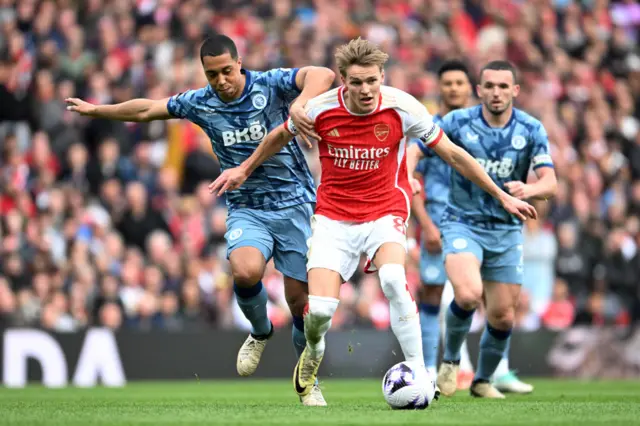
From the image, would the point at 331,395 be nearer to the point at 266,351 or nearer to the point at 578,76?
the point at 266,351

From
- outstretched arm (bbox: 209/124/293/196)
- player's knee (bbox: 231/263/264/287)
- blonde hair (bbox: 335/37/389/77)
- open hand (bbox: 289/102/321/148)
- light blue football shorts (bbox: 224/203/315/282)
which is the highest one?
blonde hair (bbox: 335/37/389/77)

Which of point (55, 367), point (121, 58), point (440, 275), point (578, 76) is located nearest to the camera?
point (440, 275)

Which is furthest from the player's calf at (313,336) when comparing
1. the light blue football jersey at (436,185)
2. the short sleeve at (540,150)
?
the light blue football jersey at (436,185)

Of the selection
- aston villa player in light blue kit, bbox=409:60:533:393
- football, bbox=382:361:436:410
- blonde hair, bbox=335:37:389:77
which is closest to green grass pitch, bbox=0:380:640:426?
football, bbox=382:361:436:410

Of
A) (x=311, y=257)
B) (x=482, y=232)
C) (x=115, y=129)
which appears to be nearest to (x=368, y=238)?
(x=311, y=257)

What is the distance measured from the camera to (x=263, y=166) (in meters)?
10.1

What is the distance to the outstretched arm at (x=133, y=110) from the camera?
396 inches

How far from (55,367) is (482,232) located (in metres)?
6.96

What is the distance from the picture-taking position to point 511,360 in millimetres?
16922

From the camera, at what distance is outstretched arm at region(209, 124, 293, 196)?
30.7ft

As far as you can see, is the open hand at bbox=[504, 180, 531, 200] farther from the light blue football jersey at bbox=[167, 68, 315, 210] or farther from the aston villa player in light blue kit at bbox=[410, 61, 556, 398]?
the light blue football jersey at bbox=[167, 68, 315, 210]

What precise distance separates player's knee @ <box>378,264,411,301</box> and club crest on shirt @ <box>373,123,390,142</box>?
992mm

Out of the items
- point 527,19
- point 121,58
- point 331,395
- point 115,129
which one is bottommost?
point 331,395

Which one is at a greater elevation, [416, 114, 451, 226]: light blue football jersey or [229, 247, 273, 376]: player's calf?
[416, 114, 451, 226]: light blue football jersey
